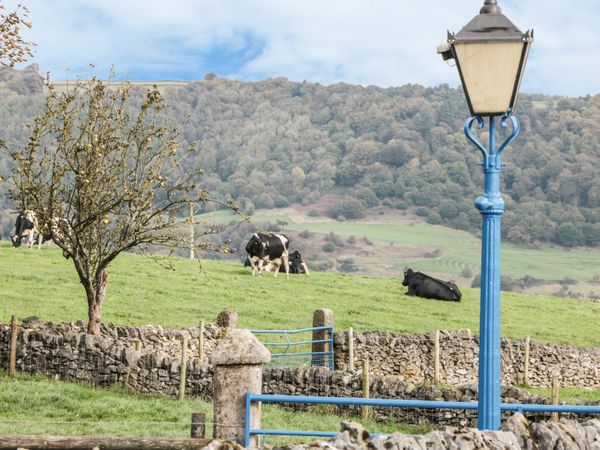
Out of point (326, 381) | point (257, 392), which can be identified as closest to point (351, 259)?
point (326, 381)

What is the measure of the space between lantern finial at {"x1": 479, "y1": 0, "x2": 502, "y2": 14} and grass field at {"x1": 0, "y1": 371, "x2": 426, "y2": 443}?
34.0 feet

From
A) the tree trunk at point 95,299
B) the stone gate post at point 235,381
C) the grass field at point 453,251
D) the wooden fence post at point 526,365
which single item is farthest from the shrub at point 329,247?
the stone gate post at point 235,381

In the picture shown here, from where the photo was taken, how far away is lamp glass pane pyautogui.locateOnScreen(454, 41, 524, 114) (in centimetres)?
909

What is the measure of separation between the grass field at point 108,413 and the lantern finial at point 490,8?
10.4 meters

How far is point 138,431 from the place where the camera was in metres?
17.8

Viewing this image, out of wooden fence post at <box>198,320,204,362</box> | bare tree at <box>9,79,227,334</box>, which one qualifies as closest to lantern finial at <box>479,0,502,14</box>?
bare tree at <box>9,79,227,334</box>

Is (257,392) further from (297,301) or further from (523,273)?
(523,273)

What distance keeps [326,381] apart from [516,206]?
12932 centimetres

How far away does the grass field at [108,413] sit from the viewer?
A: 18.2 metres

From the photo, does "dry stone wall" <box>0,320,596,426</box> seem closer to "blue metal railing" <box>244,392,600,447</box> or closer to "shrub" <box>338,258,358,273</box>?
"blue metal railing" <box>244,392,600,447</box>

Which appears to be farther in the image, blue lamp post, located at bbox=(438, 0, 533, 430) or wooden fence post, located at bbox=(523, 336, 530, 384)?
wooden fence post, located at bbox=(523, 336, 530, 384)

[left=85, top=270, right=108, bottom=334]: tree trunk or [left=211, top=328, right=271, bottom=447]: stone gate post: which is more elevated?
[left=85, top=270, right=108, bottom=334]: tree trunk

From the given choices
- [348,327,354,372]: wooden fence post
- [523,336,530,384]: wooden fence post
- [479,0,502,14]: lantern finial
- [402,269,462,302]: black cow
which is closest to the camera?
[479,0,502,14]: lantern finial

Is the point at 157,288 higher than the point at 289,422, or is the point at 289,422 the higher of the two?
the point at 157,288
